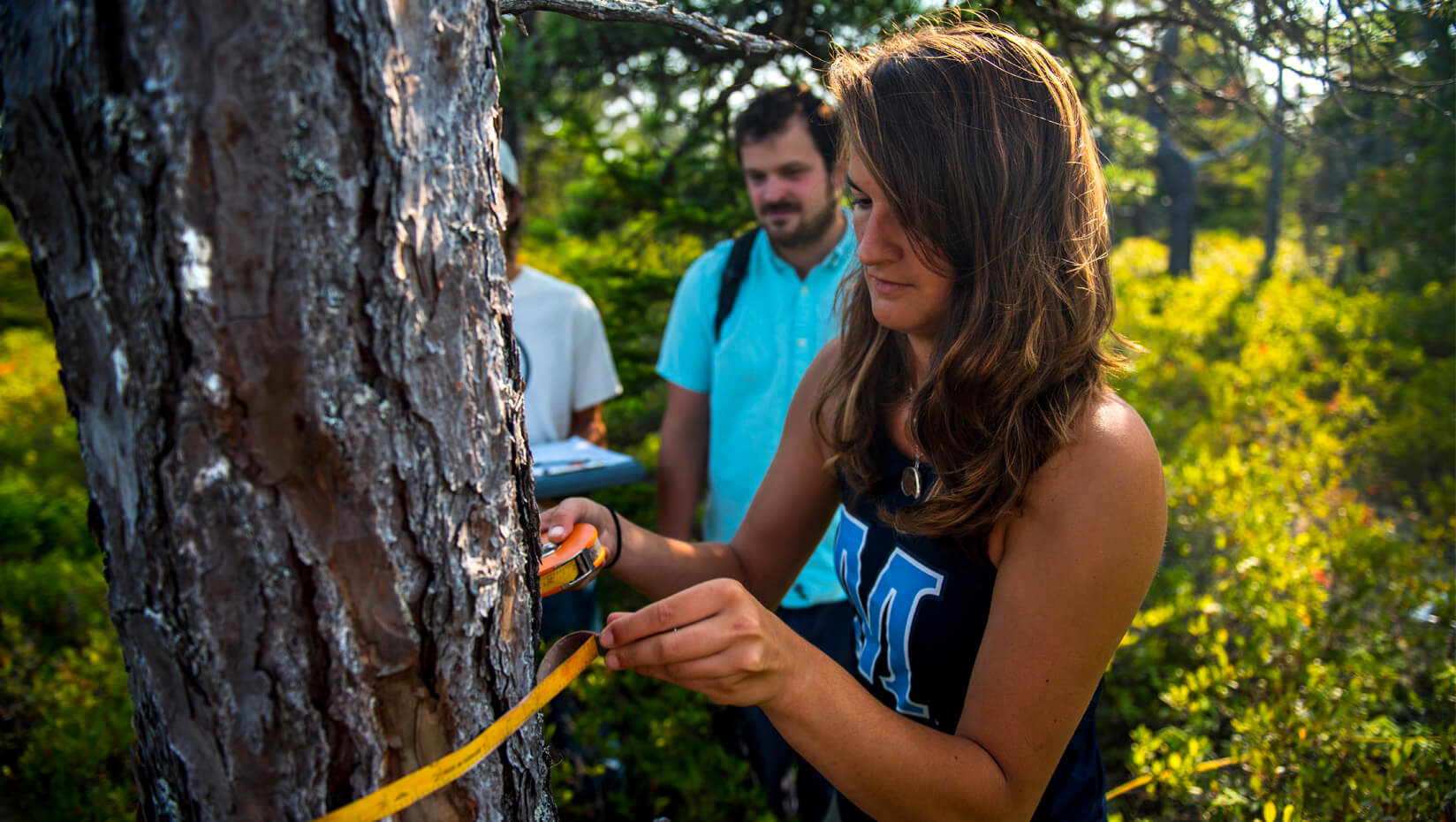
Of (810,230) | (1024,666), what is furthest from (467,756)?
(810,230)

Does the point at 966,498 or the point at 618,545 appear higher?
the point at 966,498

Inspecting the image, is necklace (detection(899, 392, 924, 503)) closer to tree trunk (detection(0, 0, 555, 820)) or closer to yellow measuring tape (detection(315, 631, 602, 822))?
yellow measuring tape (detection(315, 631, 602, 822))

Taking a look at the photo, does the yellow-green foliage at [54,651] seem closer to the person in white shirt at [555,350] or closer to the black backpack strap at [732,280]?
the person in white shirt at [555,350]

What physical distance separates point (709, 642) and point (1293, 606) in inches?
119

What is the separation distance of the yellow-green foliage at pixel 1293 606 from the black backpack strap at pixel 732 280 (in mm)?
1412

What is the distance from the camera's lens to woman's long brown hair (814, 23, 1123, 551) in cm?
141

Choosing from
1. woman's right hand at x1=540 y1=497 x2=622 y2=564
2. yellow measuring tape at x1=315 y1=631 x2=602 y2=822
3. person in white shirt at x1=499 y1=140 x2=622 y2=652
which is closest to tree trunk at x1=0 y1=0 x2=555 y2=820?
yellow measuring tape at x1=315 y1=631 x2=602 y2=822

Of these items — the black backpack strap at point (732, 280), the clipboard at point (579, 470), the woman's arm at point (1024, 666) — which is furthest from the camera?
the black backpack strap at point (732, 280)

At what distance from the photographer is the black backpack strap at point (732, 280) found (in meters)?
3.12

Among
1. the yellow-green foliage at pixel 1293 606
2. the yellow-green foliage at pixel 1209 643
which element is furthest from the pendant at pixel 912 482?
the yellow-green foliage at pixel 1293 606

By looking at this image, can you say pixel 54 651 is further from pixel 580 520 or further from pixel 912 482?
pixel 912 482

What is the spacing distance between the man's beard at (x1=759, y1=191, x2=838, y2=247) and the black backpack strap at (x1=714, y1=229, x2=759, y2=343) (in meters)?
0.15

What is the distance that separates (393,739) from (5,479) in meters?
6.66

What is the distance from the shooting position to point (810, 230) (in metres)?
3.06
